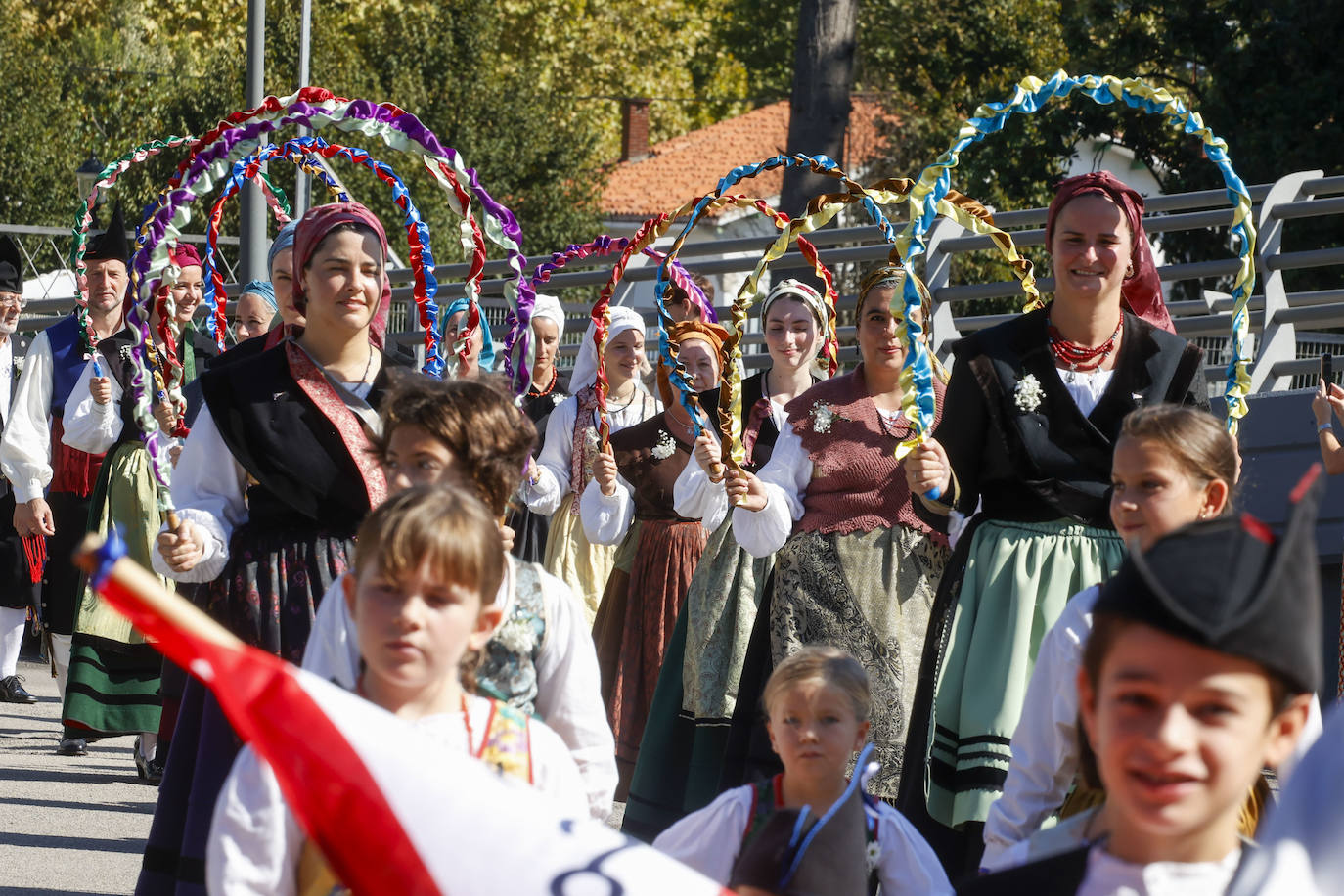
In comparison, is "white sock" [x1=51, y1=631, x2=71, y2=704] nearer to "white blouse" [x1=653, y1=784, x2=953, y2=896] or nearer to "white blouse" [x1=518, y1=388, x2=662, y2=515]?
"white blouse" [x1=518, y1=388, x2=662, y2=515]

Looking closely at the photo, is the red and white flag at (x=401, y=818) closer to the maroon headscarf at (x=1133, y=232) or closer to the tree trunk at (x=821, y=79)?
the maroon headscarf at (x=1133, y=232)

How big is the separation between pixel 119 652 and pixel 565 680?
192 inches

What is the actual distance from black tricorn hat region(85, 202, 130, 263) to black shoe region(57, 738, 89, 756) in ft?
6.61

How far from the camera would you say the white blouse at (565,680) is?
3174mm

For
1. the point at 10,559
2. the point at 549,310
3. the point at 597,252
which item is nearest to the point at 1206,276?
the point at 549,310

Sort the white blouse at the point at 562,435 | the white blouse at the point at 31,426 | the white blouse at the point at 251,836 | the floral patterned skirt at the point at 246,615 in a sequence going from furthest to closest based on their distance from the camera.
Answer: the white blouse at the point at 31,426
the white blouse at the point at 562,435
the floral patterned skirt at the point at 246,615
the white blouse at the point at 251,836

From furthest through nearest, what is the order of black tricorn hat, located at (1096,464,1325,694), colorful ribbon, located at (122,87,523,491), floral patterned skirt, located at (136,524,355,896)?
colorful ribbon, located at (122,87,523,491) < floral patterned skirt, located at (136,524,355,896) < black tricorn hat, located at (1096,464,1325,694)

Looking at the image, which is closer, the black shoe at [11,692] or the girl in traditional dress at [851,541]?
the girl in traditional dress at [851,541]

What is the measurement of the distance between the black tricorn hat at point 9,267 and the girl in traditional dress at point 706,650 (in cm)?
464

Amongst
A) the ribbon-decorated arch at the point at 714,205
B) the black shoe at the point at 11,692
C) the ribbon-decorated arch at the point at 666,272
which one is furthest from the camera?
the black shoe at the point at 11,692

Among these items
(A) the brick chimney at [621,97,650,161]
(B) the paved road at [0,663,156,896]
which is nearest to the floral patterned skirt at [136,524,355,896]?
(B) the paved road at [0,663,156,896]

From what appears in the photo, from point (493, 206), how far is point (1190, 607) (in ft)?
9.95

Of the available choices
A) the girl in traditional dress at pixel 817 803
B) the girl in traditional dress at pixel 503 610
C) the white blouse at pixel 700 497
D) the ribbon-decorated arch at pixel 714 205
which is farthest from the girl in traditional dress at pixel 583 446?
the girl in traditional dress at pixel 503 610

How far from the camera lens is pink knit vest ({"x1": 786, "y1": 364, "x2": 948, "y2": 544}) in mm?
5285
